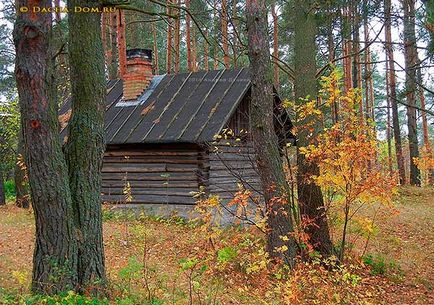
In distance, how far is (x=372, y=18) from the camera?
45.9 ft

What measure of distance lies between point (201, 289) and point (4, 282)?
9.25 feet

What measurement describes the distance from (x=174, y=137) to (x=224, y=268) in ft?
18.6

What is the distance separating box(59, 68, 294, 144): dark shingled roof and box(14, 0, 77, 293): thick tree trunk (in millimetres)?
7097

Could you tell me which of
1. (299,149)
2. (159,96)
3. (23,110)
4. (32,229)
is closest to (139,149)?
(159,96)

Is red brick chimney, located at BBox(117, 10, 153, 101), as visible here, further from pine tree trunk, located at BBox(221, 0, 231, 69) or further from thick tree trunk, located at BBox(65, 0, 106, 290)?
thick tree trunk, located at BBox(65, 0, 106, 290)

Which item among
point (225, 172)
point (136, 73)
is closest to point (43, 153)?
point (225, 172)

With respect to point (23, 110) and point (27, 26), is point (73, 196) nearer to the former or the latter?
point (23, 110)

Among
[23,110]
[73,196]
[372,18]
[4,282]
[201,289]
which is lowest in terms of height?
[201,289]

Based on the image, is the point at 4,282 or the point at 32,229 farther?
the point at 32,229

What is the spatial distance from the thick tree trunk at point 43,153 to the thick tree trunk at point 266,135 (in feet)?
11.7

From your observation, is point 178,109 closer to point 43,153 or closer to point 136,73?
point 136,73

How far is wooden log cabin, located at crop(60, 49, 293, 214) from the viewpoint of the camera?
13.1 m

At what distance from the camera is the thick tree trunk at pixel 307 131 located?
27.6ft

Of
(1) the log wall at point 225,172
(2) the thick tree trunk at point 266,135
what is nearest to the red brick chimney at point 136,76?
(1) the log wall at point 225,172
